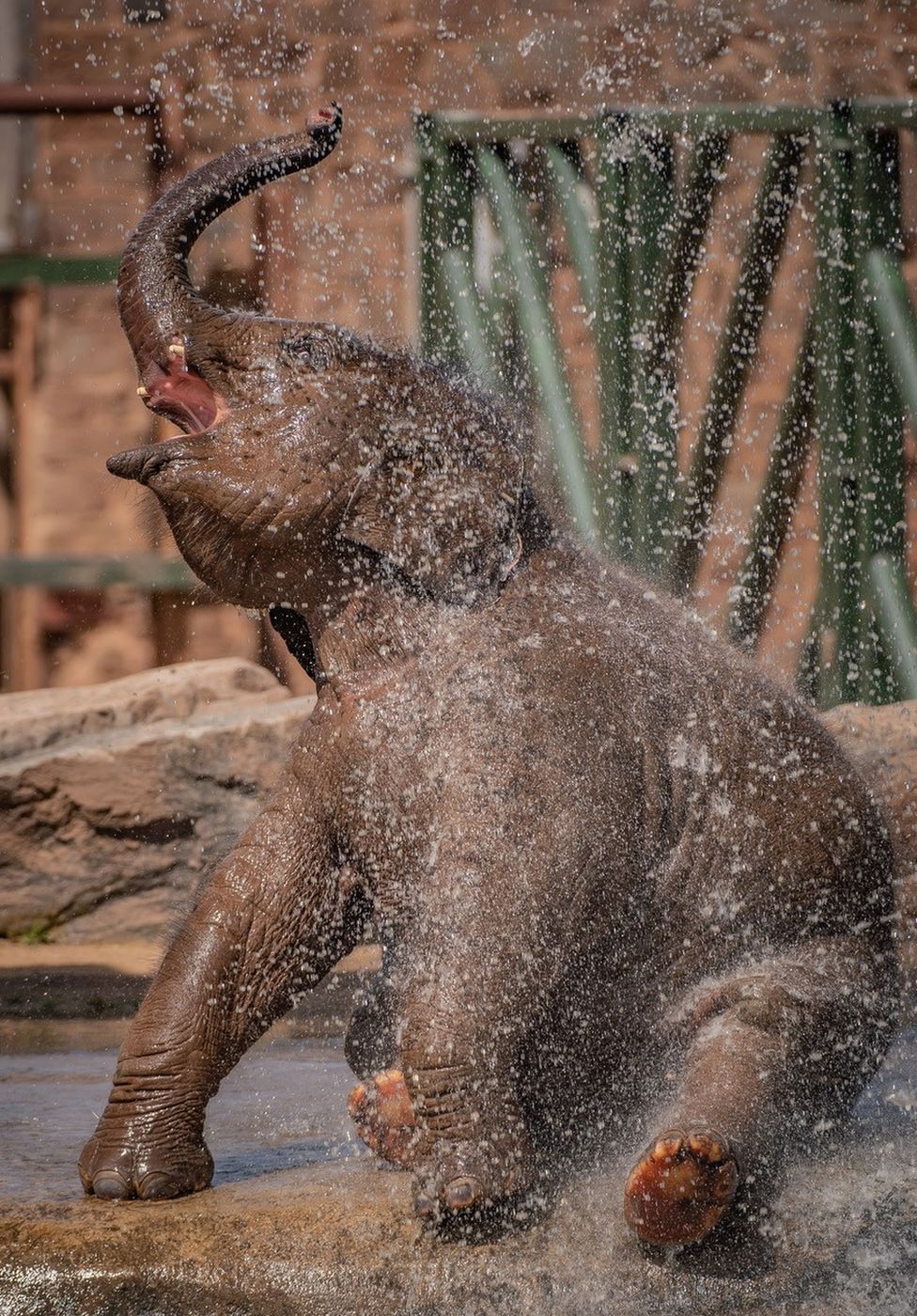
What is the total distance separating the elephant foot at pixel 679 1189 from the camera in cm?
261

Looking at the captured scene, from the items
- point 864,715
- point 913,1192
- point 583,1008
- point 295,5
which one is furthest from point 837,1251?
point 295,5

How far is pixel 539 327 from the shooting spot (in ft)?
23.5

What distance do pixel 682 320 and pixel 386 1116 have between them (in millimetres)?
4792

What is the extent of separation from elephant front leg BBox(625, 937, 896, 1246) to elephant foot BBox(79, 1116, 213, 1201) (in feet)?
2.33

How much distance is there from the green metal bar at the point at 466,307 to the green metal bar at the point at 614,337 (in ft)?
1.40

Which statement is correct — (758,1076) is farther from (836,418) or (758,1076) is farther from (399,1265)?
(836,418)

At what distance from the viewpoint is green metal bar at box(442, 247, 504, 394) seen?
7.14 metres

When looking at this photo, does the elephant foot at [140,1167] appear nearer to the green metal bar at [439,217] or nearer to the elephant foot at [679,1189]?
the elephant foot at [679,1189]

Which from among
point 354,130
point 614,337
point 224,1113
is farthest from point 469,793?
point 354,130

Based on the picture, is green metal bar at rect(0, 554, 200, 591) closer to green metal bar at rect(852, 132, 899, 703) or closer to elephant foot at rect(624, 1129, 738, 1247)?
green metal bar at rect(852, 132, 899, 703)

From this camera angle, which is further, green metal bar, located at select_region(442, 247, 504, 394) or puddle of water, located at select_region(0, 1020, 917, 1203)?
green metal bar, located at select_region(442, 247, 504, 394)

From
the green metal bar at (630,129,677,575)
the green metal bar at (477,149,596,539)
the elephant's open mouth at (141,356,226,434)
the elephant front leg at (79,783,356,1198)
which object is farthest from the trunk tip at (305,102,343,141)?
the green metal bar at (630,129,677,575)

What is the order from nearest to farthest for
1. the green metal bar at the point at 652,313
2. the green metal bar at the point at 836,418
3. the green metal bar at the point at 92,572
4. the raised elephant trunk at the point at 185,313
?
1. the raised elephant trunk at the point at 185,313
2. the green metal bar at the point at 836,418
3. the green metal bar at the point at 652,313
4. the green metal bar at the point at 92,572

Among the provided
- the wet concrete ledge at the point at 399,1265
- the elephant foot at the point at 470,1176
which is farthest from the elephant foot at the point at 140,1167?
the elephant foot at the point at 470,1176
